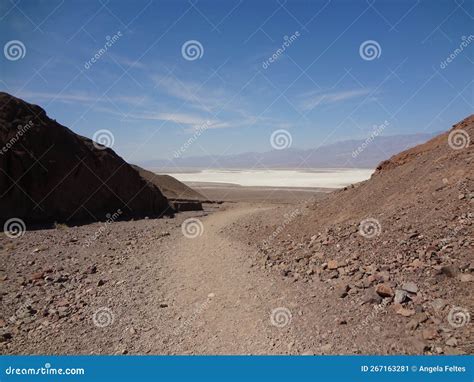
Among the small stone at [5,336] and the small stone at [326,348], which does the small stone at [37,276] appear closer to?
the small stone at [5,336]

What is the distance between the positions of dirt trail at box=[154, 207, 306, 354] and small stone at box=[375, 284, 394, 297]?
51.8 inches

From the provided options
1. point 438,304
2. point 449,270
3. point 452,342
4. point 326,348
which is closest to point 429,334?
point 452,342

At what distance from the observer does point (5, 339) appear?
5.67 m

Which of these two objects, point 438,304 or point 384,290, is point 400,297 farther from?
point 438,304

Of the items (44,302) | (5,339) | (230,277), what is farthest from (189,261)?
(5,339)

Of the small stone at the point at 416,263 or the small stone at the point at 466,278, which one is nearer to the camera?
the small stone at the point at 466,278

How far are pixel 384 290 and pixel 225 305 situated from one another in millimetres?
2565

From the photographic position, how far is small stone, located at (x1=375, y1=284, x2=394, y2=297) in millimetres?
5496

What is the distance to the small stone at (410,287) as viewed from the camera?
5422mm

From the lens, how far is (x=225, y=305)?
20.6ft

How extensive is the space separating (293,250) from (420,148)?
802cm

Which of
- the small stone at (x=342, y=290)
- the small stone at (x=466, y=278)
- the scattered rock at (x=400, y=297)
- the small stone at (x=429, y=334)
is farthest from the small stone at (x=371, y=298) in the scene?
the small stone at (x=466, y=278)

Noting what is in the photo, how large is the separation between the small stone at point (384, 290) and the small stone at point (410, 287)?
0.21 m

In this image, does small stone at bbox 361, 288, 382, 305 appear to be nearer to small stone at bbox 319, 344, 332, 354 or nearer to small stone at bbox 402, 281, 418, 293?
small stone at bbox 402, 281, 418, 293
